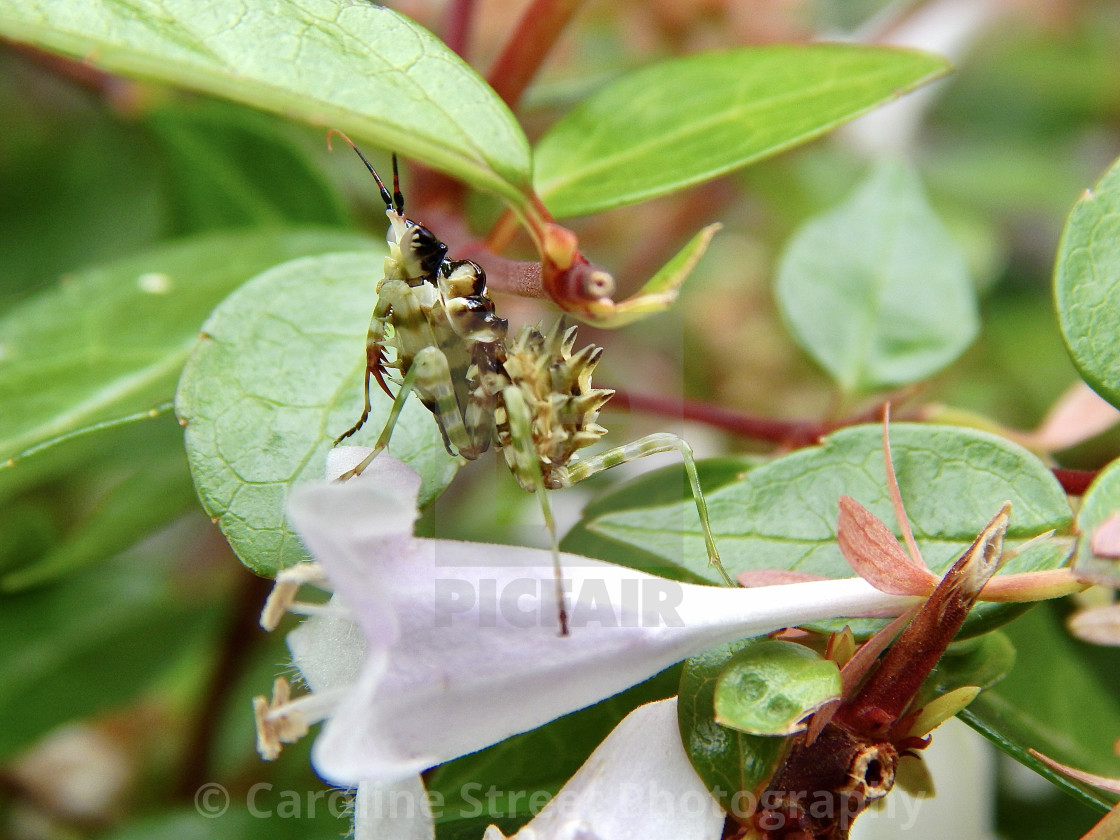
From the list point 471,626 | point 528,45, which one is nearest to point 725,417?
point 528,45

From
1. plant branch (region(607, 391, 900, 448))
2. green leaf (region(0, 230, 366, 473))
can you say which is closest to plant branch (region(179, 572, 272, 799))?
green leaf (region(0, 230, 366, 473))

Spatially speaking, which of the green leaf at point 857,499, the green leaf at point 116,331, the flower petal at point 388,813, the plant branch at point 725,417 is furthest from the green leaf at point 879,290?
the flower petal at point 388,813

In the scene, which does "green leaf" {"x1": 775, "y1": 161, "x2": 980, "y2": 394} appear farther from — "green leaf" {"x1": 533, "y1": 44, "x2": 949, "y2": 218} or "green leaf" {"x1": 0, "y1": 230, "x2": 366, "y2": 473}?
"green leaf" {"x1": 0, "y1": 230, "x2": 366, "y2": 473}

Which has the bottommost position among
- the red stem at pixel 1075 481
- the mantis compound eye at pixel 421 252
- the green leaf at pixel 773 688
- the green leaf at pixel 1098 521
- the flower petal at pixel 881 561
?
the mantis compound eye at pixel 421 252

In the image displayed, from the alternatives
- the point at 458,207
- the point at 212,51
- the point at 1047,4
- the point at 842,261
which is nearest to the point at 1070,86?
the point at 1047,4

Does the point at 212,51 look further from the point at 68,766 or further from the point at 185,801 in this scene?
the point at 68,766

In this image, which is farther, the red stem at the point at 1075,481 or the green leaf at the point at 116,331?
the green leaf at the point at 116,331

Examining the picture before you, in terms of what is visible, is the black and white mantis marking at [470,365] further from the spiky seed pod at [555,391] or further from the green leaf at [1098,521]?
the green leaf at [1098,521]
